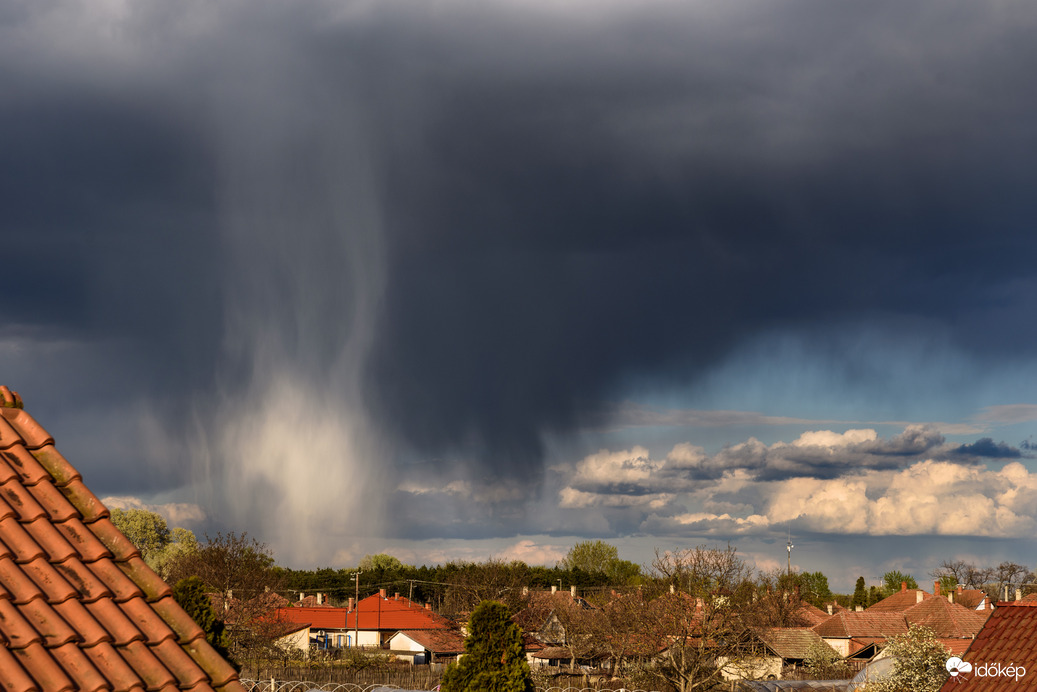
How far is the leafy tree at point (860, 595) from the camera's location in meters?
155

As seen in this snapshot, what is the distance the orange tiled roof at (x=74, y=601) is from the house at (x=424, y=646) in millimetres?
83053

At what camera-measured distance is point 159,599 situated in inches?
187

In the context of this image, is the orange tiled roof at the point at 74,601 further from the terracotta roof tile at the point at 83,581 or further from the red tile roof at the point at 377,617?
the red tile roof at the point at 377,617

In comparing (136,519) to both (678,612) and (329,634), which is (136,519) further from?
(678,612)

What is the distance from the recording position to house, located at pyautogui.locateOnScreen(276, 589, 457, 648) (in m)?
94.9

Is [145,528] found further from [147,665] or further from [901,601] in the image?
[147,665]

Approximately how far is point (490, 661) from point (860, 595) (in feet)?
490

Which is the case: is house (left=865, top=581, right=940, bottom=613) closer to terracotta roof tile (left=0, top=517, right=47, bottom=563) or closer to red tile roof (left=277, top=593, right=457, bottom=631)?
red tile roof (left=277, top=593, right=457, bottom=631)

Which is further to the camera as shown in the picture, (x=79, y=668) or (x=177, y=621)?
(x=177, y=621)

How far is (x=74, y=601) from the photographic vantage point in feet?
14.2

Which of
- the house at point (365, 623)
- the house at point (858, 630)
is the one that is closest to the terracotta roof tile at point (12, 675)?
the house at point (858, 630)

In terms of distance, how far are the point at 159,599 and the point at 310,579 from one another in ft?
489

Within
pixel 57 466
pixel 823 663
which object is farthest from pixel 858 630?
pixel 57 466

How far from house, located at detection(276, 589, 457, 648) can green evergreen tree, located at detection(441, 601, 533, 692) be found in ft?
218
